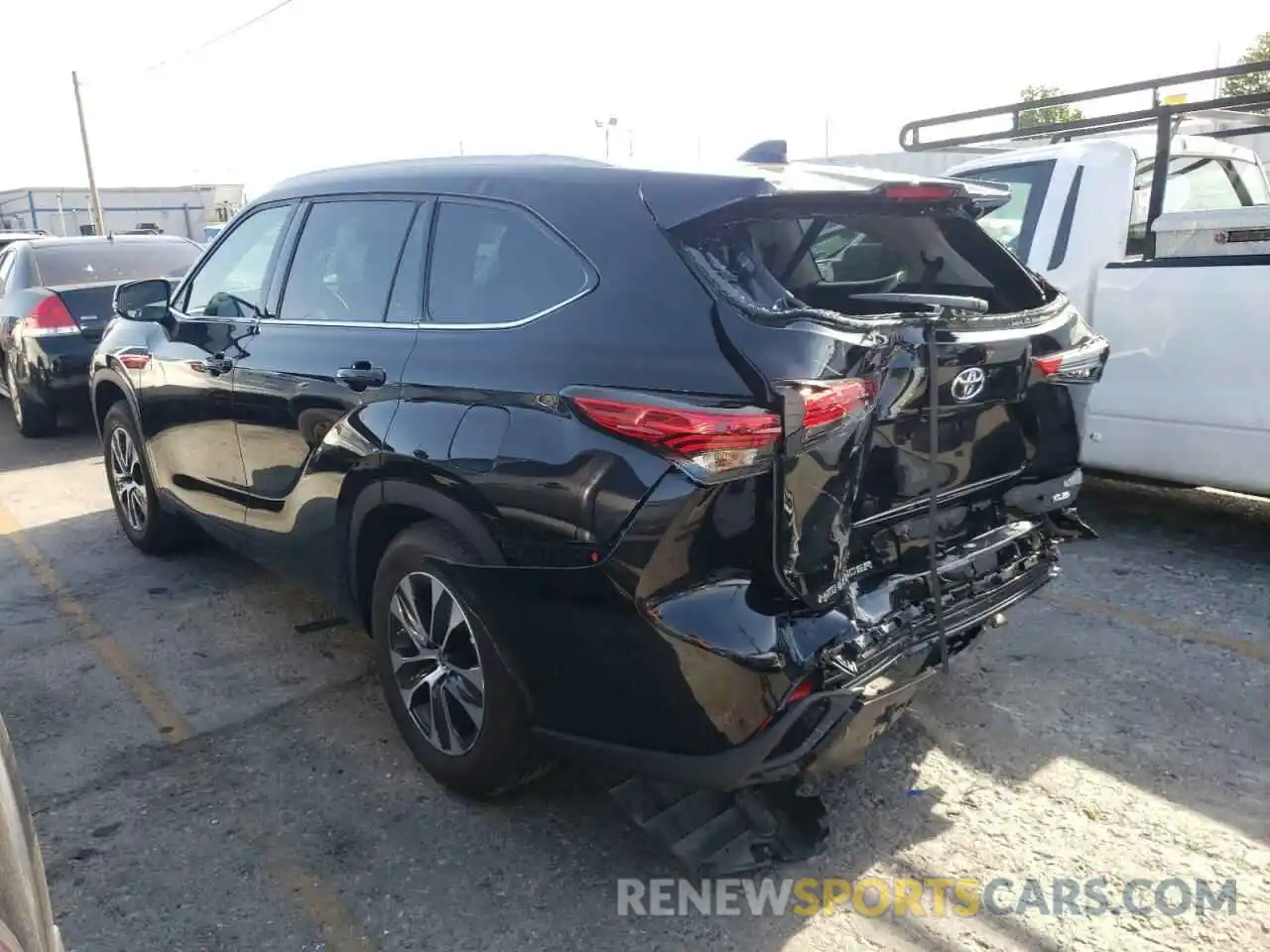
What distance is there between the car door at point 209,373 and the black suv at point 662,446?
289 millimetres

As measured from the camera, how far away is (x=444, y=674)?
Answer: 3131 mm

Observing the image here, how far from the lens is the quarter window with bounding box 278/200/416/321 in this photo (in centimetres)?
344

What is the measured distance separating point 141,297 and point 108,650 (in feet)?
5.54

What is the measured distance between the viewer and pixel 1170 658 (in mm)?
4121

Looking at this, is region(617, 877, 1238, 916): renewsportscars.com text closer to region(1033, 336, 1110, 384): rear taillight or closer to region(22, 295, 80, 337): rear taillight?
region(1033, 336, 1110, 384): rear taillight

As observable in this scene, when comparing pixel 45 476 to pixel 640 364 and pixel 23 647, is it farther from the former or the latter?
pixel 640 364

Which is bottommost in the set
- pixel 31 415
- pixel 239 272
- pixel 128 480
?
pixel 31 415

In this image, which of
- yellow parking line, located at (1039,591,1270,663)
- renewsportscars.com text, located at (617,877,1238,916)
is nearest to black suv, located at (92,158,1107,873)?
renewsportscars.com text, located at (617,877,1238,916)

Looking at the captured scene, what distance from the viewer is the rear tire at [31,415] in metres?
8.78

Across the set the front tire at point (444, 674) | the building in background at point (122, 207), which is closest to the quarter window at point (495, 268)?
the front tire at point (444, 674)

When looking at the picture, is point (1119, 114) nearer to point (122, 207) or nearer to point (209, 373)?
point (209, 373)

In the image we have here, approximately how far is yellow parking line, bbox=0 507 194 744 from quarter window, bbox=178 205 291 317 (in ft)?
4.85

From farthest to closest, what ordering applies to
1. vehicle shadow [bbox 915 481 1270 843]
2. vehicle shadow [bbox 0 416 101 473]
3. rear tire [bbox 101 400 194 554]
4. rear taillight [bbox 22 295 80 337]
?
rear taillight [bbox 22 295 80 337] < vehicle shadow [bbox 0 416 101 473] < rear tire [bbox 101 400 194 554] < vehicle shadow [bbox 915 481 1270 843]

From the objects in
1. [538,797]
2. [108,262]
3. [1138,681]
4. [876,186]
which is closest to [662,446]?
[876,186]
